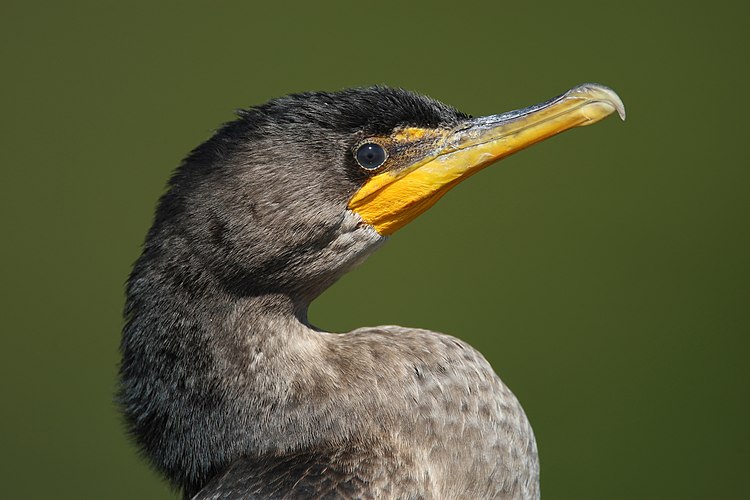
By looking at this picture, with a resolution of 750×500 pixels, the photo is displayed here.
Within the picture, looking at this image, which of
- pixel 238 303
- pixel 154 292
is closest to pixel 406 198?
pixel 238 303

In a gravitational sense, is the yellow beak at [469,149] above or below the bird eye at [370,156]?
below

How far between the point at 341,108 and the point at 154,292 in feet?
1.67

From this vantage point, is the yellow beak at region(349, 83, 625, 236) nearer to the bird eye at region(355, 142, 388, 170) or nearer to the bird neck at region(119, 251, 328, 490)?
the bird eye at region(355, 142, 388, 170)

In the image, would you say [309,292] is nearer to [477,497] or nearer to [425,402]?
[425,402]

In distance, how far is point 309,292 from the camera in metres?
1.93

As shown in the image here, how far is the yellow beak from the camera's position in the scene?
1905 mm

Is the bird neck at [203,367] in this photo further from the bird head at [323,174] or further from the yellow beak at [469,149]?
the yellow beak at [469,149]

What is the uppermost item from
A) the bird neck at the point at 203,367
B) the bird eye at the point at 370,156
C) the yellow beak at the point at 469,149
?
the bird eye at the point at 370,156

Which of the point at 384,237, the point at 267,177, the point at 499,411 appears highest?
the point at 267,177

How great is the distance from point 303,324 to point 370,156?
14.8 inches

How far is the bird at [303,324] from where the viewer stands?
1.81 metres

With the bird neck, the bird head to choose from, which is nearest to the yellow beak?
the bird head

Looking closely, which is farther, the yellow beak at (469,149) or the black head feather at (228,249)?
the yellow beak at (469,149)

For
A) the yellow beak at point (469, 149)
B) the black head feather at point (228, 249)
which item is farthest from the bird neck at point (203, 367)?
the yellow beak at point (469, 149)
